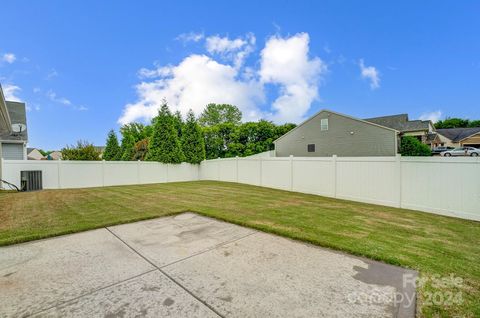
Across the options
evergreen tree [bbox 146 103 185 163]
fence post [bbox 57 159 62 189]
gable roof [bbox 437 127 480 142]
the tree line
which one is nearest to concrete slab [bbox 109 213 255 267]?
fence post [bbox 57 159 62 189]

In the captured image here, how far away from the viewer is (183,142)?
16125mm

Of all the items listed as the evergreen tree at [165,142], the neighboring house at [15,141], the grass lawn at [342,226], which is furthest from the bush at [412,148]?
the neighboring house at [15,141]

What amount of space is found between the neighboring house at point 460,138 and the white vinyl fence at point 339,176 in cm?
4030

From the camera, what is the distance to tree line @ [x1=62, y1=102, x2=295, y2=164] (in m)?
15.1

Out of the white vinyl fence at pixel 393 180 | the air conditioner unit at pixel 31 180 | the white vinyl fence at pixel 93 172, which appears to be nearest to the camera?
the white vinyl fence at pixel 393 180

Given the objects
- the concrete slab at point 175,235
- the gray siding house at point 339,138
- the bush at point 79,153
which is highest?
the gray siding house at point 339,138

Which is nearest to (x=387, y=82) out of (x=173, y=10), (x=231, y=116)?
(x=173, y=10)

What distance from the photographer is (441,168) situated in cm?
581

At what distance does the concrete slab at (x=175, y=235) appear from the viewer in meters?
3.34

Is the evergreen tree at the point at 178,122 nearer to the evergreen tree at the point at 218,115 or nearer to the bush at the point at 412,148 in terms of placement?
the bush at the point at 412,148

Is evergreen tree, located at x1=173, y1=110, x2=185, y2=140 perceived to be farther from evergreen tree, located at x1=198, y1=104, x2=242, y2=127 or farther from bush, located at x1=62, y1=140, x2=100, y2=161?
evergreen tree, located at x1=198, y1=104, x2=242, y2=127

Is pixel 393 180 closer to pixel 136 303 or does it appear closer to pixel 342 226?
pixel 342 226

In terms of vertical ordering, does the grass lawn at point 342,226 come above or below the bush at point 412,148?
below

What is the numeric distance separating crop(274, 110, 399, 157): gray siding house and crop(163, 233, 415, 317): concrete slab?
17065 mm
